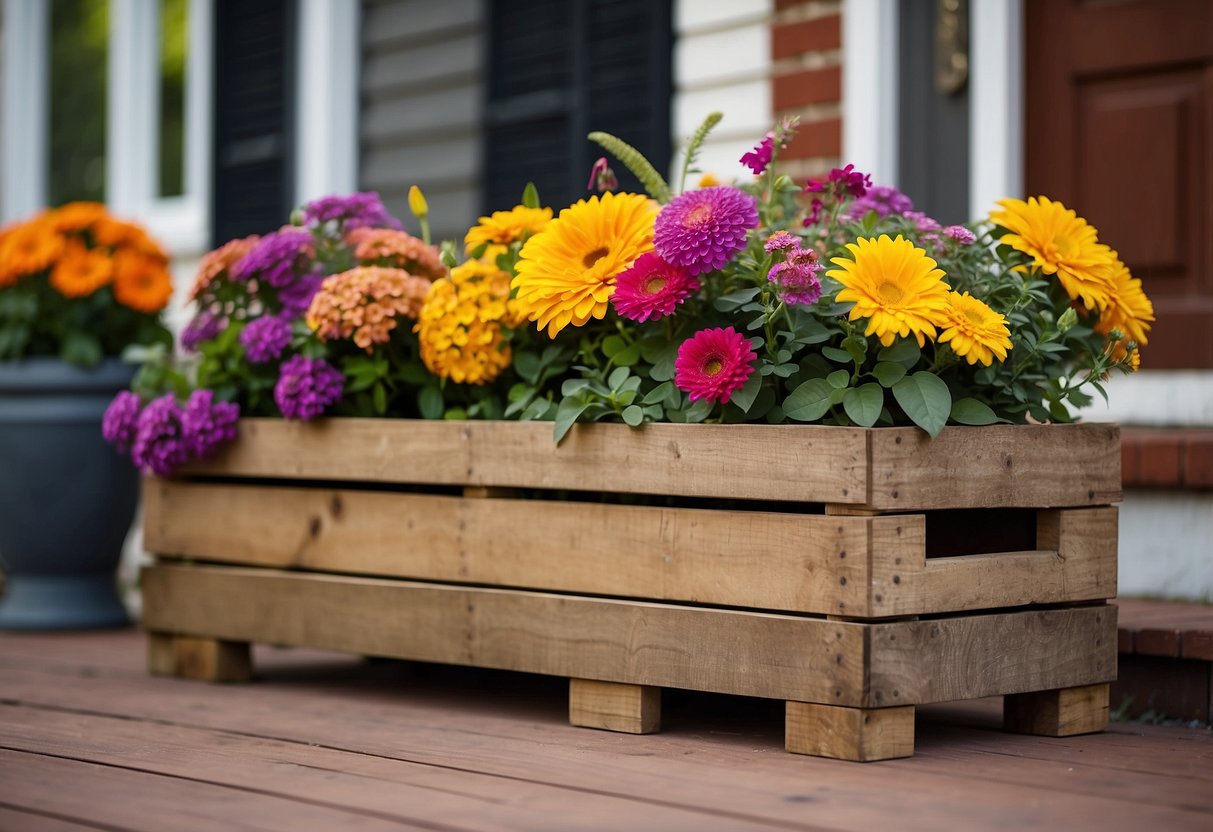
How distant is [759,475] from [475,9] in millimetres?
3207

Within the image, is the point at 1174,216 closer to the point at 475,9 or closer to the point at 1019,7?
the point at 1019,7

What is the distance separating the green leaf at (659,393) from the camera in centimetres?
245

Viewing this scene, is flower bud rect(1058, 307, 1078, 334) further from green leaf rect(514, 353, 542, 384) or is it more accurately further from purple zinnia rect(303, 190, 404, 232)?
purple zinnia rect(303, 190, 404, 232)

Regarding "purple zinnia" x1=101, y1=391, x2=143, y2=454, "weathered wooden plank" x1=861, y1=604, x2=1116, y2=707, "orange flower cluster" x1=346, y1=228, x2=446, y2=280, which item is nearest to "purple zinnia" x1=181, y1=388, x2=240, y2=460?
"purple zinnia" x1=101, y1=391, x2=143, y2=454

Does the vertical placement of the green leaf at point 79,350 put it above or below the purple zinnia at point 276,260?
below

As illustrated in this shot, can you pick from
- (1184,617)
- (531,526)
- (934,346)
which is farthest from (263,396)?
(1184,617)

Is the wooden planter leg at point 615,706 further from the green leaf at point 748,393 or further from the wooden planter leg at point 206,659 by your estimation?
the wooden planter leg at point 206,659

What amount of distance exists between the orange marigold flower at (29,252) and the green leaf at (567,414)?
6.73 feet

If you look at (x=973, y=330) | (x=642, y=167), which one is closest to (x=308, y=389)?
(x=642, y=167)

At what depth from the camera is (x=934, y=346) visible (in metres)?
2.32

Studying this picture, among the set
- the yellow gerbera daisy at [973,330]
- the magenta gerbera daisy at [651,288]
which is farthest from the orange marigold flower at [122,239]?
the yellow gerbera daisy at [973,330]

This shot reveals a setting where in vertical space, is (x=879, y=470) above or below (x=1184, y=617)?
above

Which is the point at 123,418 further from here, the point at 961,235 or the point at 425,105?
the point at 425,105

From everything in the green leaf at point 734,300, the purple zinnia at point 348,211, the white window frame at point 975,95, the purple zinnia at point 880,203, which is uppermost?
the white window frame at point 975,95
